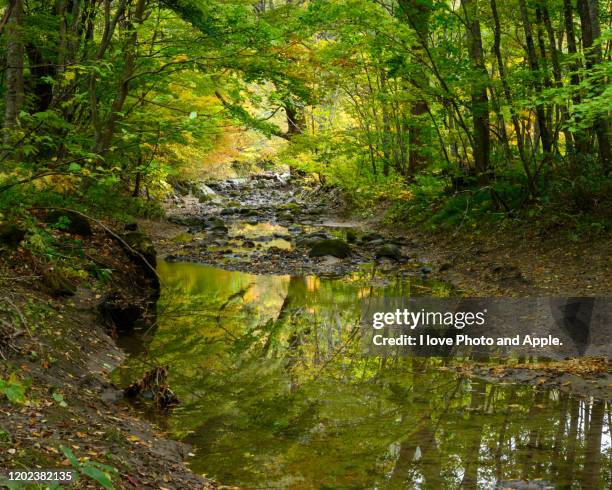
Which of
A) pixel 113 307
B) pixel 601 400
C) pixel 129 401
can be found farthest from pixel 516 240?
pixel 129 401

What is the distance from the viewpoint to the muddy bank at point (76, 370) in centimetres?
415

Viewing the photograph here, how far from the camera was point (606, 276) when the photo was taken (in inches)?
396

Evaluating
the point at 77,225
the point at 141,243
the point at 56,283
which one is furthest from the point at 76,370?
the point at 141,243

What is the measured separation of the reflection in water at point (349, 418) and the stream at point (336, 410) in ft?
0.06

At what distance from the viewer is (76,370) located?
22.0 feet

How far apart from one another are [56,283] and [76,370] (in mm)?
2283

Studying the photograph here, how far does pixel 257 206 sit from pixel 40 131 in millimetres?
22246

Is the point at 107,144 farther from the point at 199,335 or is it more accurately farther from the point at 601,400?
the point at 601,400

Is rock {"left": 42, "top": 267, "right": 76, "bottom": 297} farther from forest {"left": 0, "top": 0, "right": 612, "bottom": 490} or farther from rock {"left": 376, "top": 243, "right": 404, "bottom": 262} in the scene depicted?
rock {"left": 376, "top": 243, "right": 404, "bottom": 262}

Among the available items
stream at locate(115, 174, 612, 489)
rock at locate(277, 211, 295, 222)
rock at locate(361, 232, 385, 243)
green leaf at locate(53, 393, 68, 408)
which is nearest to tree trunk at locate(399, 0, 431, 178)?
rock at locate(361, 232, 385, 243)

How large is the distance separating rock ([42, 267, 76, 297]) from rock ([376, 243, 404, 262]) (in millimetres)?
9204

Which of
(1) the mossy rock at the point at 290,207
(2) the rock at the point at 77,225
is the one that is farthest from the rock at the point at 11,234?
(1) the mossy rock at the point at 290,207

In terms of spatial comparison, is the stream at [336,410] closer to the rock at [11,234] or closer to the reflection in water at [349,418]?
the reflection in water at [349,418]

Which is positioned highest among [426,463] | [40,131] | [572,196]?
[40,131]
